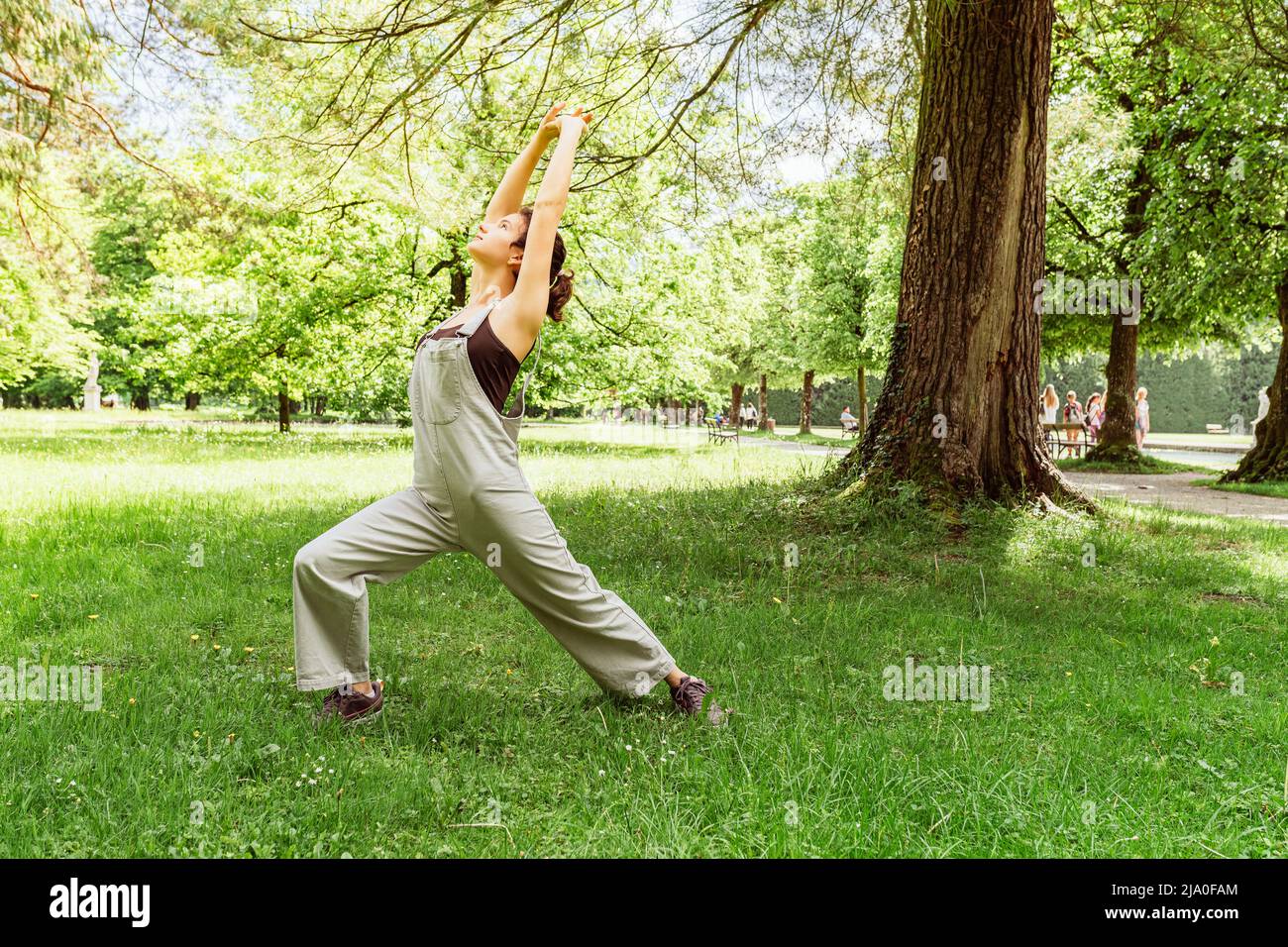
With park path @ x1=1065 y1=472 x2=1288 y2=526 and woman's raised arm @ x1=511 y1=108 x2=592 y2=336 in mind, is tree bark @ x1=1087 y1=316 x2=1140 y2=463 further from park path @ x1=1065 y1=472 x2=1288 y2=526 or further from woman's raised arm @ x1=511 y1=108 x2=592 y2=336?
woman's raised arm @ x1=511 y1=108 x2=592 y2=336

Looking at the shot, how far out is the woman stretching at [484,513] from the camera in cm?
316

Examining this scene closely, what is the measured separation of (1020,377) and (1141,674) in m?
3.69

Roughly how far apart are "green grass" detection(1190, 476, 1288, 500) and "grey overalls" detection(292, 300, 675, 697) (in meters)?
12.3

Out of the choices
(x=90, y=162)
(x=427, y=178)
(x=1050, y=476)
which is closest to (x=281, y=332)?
(x=90, y=162)

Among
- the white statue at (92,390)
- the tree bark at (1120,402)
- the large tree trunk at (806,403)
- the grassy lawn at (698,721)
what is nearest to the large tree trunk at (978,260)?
the grassy lawn at (698,721)

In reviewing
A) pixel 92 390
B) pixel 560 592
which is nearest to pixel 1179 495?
pixel 560 592

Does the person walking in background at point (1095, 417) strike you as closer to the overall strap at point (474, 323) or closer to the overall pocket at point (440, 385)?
the overall strap at point (474, 323)

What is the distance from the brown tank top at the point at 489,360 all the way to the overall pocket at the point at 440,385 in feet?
0.19

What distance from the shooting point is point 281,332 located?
19047 mm

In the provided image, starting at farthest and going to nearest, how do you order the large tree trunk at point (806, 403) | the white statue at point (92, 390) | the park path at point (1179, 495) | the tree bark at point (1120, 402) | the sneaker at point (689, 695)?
the white statue at point (92, 390), the large tree trunk at point (806, 403), the tree bark at point (1120, 402), the park path at point (1179, 495), the sneaker at point (689, 695)

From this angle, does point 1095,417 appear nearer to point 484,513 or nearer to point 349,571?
point 484,513

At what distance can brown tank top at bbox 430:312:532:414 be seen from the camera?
3156mm

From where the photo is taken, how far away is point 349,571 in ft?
10.7
